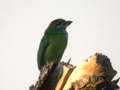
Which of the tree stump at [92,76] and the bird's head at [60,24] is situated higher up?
the tree stump at [92,76]

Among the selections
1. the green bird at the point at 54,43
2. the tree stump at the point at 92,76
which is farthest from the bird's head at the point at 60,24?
the tree stump at the point at 92,76

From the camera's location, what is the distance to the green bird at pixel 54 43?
2.85 metres

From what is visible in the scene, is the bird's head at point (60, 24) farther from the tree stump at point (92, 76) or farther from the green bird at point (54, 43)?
the tree stump at point (92, 76)

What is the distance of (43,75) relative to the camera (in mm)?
1102

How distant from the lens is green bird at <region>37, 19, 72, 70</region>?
9.36 feet

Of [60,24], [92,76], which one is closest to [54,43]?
[60,24]

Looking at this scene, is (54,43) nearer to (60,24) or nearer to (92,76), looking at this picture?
(60,24)

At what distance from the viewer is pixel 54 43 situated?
2.92m

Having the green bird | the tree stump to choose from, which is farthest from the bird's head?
the tree stump

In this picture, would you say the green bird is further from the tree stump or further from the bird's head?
the tree stump

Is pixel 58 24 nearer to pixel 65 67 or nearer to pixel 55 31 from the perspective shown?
pixel 55 31

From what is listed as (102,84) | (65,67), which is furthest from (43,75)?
(102,84)

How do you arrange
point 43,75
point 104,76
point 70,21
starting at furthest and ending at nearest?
point 70,21 → point 43,75 → point 104,76

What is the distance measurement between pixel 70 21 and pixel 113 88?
1916 mm
